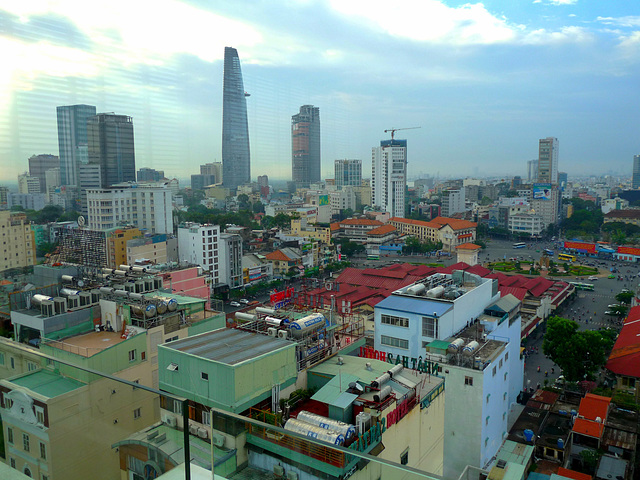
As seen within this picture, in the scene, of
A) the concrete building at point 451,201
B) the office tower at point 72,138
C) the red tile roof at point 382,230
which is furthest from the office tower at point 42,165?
the concrete building at point 451,201

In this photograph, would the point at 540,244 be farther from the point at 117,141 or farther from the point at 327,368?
→ the point at 327,368

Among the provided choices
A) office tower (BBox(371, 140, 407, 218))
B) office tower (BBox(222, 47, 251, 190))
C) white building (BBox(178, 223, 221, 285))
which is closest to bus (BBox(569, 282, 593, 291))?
white building (BBox(178, 223, 221, 285))

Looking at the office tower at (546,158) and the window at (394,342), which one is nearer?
the window at (394,342)

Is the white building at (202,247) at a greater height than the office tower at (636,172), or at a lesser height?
lesser

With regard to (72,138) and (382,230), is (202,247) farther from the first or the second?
(382,230)

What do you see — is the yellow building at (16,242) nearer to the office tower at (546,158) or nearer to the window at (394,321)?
the window at (394,321)

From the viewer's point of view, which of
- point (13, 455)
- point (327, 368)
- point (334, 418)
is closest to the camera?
point (13, 455)

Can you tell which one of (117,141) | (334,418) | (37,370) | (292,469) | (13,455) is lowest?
(334,418)

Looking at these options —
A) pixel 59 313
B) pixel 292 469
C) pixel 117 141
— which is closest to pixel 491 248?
pixel 117 141
